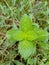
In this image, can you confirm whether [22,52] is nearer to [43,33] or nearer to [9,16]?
[43,33]

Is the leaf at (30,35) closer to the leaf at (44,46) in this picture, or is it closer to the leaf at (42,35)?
the leaf at (42,35)

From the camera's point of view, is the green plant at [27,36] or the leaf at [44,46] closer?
the green plant at [27,36]

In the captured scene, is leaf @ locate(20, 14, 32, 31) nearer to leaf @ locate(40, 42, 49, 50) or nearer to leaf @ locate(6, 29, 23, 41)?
leaf @ locate(6, 29, 23, 41)

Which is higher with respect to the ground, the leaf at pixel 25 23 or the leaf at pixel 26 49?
the leaf at pixel 25 23

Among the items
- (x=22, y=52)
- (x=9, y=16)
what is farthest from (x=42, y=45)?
(x=9, y=16)

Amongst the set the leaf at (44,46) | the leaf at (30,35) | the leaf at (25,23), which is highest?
the leaf at (25,23)

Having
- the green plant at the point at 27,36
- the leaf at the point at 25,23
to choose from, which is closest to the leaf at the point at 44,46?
the green plant at the point at 27,36


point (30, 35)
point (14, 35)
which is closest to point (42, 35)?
point (30, 35)
